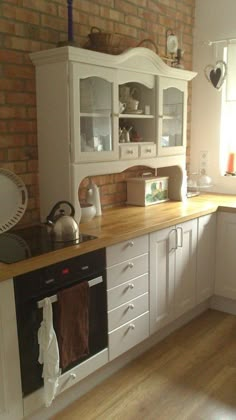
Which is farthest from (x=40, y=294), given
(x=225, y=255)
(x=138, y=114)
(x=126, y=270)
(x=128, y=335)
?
(x=225, y=255)

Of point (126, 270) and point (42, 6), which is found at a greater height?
point (42, 6)

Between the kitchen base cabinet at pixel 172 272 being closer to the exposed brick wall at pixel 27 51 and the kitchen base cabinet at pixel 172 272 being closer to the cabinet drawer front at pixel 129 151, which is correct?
the cabinet drawer front at pixel 129 151

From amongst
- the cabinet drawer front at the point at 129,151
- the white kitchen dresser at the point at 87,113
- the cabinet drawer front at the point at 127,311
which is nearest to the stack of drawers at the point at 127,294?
the cabinet drawer front at the point at 127,311

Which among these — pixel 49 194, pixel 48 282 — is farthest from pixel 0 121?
pixel 48 282

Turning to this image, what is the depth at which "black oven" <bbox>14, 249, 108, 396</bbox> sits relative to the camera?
170cm

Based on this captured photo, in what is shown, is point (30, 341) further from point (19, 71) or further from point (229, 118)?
point (229, 118)

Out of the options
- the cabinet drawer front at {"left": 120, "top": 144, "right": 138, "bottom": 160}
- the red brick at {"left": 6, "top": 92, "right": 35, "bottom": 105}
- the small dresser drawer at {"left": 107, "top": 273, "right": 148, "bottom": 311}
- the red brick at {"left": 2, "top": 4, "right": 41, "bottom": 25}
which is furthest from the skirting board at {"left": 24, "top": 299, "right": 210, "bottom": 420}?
the red brick at {"left": 2, "top": 4, "right": 41, "bottom": 25}

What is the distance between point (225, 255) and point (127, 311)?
3.52ft

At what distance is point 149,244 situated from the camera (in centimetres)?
237

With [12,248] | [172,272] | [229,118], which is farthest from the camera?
[229,118]

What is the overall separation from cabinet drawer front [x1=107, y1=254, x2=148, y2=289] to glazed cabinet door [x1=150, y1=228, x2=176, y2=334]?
9 centimetres

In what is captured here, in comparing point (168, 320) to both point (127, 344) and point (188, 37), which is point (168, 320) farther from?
point (188, 37)

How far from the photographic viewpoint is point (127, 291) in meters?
2.25

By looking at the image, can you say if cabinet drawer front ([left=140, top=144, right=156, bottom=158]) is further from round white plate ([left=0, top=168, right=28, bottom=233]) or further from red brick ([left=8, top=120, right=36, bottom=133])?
round white plate ([left=0, top=168, right=28, bottom=233])
